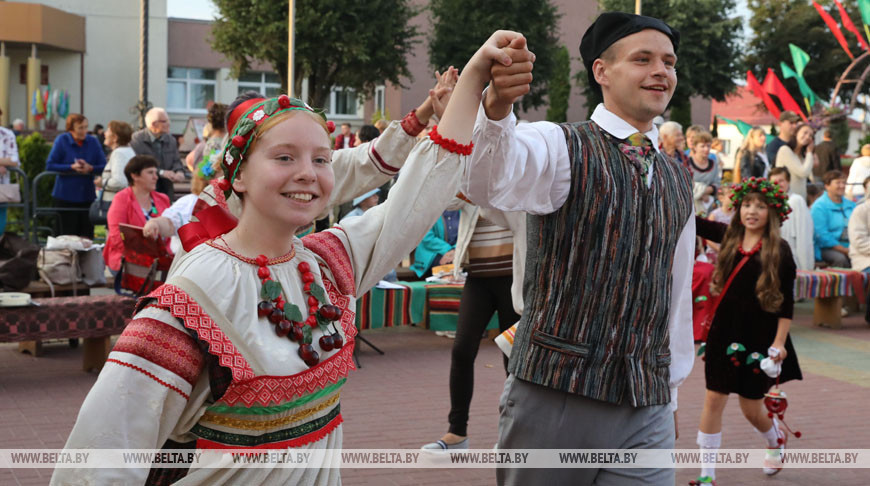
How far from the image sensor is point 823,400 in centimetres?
760

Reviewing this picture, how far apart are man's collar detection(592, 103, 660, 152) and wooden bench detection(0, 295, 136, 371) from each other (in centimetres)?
542

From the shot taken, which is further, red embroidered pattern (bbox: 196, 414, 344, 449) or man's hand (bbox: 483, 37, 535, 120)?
man's hand (bbox: 483, 37, 535, 120)

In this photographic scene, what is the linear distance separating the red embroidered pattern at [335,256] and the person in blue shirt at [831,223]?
35.9ft

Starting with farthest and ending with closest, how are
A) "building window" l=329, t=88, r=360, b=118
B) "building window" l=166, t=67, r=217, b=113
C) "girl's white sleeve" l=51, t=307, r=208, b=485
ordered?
"building window" l=329, t=88, r=360, b=118
"building window" l=166, t=67, r=217, b=113
"girl's white sleeve" l=51, t=307, r=208, b=485

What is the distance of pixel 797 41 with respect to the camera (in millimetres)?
47781

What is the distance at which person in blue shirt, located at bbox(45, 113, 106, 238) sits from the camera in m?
11.0

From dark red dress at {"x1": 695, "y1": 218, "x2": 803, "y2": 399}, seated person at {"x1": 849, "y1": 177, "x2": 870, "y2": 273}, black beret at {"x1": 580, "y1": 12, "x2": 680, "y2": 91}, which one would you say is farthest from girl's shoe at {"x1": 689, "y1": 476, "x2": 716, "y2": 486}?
seated person at {"x1": 849, "y1": 177, "x2": 870, "y2": 273}

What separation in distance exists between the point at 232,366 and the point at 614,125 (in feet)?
5.33

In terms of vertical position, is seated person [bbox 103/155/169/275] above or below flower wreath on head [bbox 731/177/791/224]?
below

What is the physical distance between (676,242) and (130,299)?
5.60m

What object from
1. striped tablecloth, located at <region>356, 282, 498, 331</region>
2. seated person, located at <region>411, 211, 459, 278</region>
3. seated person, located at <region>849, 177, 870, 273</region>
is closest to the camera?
striped tablecloth, located at <region>356, 282, 498, 331</region>

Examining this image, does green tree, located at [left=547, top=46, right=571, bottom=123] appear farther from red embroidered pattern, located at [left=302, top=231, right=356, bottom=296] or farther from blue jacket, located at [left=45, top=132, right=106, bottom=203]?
red embroidered pattern, located at [left=302, top=231, right=356, bottom=296]

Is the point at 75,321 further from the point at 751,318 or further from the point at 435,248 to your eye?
the point at 751,318

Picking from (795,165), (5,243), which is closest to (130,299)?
(5,243)
